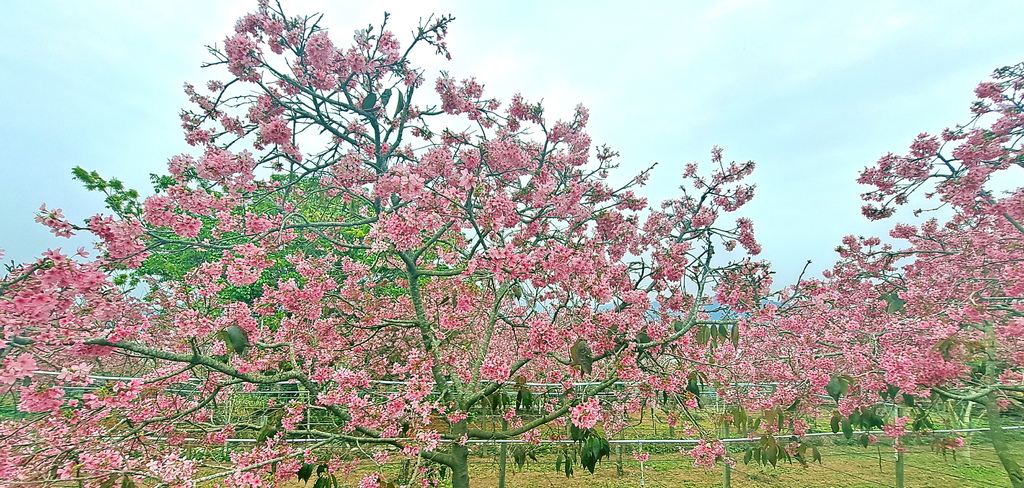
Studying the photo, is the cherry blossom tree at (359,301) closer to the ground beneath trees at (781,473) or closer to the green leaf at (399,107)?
the green leaf at (399,107)

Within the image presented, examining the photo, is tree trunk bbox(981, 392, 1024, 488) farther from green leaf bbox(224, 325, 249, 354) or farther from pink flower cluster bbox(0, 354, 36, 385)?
pink flower cluster bbox(0, 354, 36, 385)

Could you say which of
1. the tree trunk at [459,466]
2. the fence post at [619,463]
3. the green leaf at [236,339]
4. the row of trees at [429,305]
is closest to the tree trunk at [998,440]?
the row of trees at [429,305]

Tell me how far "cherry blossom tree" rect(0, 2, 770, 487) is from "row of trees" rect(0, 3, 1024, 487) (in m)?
0.02

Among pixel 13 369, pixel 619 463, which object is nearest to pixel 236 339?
pixel 13 369

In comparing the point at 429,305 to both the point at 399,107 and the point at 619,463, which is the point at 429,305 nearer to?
the point at 399,107

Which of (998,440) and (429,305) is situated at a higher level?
(429,305)

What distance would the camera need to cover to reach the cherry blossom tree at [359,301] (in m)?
2.03

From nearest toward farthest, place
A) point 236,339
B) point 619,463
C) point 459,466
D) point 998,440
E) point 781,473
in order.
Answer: point 236,339 → point 459,466 → point 998,440 → point 619,463 → point 781,473

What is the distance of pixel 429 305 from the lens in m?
4.13

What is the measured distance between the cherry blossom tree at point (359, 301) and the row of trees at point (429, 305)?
0.02m

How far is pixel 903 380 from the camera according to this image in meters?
2.95

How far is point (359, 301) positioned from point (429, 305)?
0.70 meters

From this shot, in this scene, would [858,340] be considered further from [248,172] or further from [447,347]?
[248,172]

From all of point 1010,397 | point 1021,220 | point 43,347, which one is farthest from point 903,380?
point 43,347
